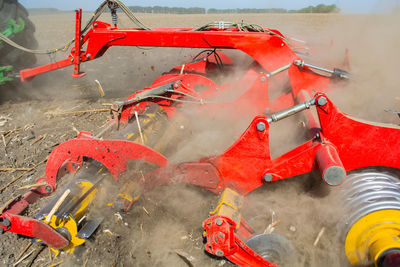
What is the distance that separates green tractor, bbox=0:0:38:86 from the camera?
7.04m

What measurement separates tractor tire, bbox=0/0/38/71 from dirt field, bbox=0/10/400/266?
708 millimetres

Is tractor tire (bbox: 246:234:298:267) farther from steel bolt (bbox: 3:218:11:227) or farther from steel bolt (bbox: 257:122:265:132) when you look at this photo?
steel bolt (bbox: 3:218:11:227)

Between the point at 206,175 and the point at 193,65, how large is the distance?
3.26 metres

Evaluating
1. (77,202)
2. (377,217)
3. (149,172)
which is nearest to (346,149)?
(377,217)

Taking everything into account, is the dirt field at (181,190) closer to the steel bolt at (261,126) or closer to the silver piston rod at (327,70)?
the silver piston rod at (327,70)

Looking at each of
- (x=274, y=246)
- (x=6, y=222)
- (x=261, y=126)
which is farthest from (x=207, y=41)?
(x=6, y=222)

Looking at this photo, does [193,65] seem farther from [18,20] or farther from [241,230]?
[18,20]

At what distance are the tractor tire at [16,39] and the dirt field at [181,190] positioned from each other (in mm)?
708

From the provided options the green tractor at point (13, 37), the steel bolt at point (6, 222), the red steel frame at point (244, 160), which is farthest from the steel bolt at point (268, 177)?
the green tractor at point (13, 37)

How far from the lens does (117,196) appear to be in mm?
2945

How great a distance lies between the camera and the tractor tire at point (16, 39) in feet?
23.7

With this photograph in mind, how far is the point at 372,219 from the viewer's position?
2.55 meters

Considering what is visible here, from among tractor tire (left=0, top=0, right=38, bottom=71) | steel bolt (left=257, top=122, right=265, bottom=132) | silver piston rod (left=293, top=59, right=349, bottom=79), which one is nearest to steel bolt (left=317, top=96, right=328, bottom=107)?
steel bolt (left=257, top=122, right=265, bottom=132)

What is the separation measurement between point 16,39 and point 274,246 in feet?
28.2
